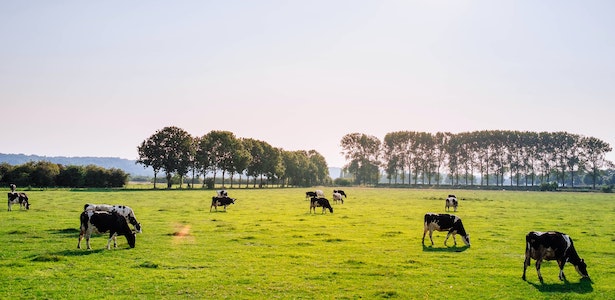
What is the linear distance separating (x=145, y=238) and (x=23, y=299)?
1160cm

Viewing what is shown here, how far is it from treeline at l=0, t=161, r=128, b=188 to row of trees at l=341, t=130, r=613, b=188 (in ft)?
333

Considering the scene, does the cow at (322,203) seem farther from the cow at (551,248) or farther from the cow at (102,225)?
the cow at (551,248)

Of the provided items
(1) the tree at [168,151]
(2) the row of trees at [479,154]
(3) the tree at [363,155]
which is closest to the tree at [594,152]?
(2) the row of trees at [479,154]

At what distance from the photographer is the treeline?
3814 inches

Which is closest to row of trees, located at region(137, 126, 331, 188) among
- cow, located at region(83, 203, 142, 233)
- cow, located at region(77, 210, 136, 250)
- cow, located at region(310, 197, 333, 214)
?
cow, located at region(310, 197, 333, 214)

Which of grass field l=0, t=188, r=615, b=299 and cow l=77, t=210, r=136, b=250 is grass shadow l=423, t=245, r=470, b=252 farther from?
cow l=77, t=210, r=136, b=250

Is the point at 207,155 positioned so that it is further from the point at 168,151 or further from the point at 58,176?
the point at 58,176

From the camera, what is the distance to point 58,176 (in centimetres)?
10219

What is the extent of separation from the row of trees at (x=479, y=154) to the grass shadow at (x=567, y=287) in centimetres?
15660

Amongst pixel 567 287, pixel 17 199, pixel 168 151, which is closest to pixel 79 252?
pixel 567 287

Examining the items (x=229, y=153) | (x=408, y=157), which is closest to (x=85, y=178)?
(x=229, y=153)

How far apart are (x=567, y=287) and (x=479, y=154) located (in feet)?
555

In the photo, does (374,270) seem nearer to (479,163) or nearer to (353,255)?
(353,255)

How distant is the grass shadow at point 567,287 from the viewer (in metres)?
14.4
